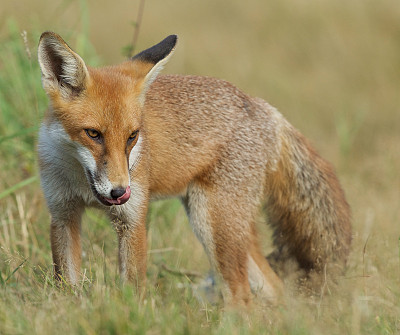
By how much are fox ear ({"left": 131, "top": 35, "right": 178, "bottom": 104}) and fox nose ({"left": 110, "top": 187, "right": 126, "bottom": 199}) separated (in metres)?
0.90

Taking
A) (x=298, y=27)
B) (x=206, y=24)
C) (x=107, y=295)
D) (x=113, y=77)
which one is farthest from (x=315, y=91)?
(x=107, y=295)

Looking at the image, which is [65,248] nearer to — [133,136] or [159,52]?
[133,136]

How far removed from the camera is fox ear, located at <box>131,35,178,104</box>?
431 centimetres

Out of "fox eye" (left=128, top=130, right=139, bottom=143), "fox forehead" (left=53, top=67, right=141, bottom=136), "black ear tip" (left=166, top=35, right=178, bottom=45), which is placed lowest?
"fox eye" (left=128, top=130, right=139, bottom=143)

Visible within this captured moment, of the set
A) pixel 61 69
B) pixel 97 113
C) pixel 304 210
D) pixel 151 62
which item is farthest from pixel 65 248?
pixel 304 210

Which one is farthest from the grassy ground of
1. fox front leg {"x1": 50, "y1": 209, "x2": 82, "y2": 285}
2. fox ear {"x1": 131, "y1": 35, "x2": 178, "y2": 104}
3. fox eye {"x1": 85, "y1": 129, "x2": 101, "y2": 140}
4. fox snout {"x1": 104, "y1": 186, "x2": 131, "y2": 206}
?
fox ear {"x1": 131, "y1": 35, "x2": 178, "y2": 104}

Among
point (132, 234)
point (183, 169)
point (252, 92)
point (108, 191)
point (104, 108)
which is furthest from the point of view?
point (252, 92)

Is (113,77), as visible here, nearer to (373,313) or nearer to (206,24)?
(373,313)

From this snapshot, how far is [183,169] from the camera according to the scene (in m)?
4.89

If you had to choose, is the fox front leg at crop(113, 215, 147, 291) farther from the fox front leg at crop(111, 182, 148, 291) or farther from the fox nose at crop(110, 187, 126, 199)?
the fox nose at crop(110, 187, 126, 199)

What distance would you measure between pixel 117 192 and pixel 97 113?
23.4 inches

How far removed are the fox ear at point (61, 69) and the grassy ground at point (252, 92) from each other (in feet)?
3.47

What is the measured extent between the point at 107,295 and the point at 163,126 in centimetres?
177

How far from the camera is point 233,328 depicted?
331 centimetres
